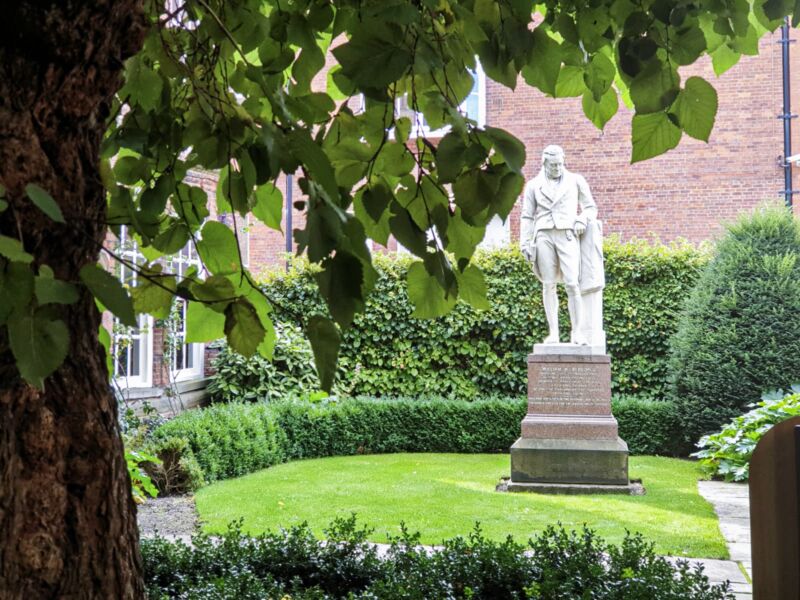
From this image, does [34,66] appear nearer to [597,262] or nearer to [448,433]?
[597,262]

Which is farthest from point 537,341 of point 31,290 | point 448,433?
point 31,290

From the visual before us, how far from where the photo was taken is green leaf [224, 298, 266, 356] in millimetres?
1403

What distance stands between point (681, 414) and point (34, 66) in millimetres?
11291

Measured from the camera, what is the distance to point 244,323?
141cm

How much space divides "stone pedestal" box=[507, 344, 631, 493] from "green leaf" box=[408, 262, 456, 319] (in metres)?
7.90

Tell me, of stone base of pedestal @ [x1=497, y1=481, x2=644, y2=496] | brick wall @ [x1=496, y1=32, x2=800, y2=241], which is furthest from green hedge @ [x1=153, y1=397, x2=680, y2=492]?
brick wall @ [x1=496, y1=32, x2=800, y2=241]

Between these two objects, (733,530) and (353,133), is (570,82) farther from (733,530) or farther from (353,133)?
(733,530)

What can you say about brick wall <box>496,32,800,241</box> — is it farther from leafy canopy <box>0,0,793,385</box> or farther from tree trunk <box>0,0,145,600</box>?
tree trunk <box>0,0,145,600</box>

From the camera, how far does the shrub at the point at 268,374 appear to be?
12875 mm

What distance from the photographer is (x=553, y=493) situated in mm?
9156

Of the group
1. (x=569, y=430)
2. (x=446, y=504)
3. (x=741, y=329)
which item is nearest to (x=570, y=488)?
(x=569, y=430)

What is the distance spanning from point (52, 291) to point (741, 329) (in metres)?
11.4

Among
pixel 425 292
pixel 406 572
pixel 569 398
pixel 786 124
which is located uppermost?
pixel 786 124

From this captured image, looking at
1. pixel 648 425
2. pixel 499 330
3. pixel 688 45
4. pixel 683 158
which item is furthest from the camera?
pixel 683 158
